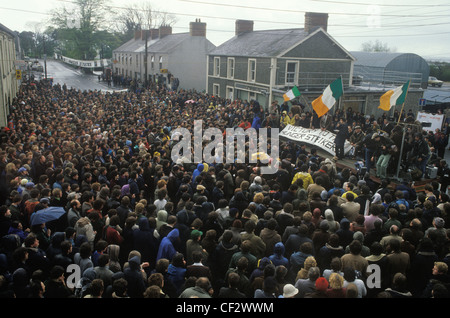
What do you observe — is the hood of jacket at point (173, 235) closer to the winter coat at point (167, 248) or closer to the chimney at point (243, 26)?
the winter coat at point (167, 248)

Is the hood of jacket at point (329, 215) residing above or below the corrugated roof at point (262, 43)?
below

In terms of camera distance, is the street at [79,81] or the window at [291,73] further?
the street at [79,81]

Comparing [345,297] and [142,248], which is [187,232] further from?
[345,297]

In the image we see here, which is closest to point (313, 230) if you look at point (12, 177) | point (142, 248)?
point (142, 248)

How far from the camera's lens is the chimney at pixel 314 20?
84.2ft

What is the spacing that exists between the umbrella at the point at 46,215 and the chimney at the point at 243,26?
30.7 metres

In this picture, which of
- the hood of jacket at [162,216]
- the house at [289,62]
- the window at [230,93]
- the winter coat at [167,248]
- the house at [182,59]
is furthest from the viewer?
the house at [182,59]

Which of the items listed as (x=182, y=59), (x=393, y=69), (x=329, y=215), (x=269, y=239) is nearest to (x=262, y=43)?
(x=182, y=59)

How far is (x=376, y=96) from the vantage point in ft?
86.2

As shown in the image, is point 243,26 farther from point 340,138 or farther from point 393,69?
point 340,138

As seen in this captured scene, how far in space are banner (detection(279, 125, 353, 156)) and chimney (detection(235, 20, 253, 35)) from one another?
20990 mm

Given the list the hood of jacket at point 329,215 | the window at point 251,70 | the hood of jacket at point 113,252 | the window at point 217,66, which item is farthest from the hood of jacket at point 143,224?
the window at point 217,66

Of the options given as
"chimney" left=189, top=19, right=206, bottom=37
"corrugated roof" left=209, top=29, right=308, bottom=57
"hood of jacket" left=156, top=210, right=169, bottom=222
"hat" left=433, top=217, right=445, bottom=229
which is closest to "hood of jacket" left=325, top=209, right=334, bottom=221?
"hat" left=433, top=217, right=445, bottom=229

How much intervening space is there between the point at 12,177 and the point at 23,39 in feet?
265
